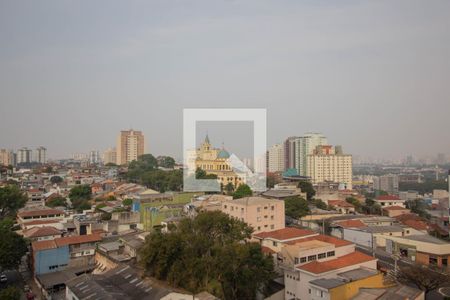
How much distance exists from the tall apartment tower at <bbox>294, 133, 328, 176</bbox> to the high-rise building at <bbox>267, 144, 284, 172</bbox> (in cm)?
387

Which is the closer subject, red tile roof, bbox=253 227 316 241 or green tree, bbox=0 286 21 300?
green tree, bbox=0 286 21 300

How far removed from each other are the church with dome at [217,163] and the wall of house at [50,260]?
13.9m

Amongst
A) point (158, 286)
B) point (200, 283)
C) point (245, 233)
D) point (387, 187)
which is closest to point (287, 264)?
point (245, 233)

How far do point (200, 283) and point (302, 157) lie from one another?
3654cm

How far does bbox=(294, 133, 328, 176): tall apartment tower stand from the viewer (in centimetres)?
4238

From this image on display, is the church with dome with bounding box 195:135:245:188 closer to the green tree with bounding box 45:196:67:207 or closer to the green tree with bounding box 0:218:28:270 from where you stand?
the green tree with bounding box 45:196:67:207

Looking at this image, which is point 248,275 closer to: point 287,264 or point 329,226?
point 287,264

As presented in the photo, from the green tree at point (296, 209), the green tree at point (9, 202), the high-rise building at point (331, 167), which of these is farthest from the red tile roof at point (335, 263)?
the high-rise building at point (331, 167)

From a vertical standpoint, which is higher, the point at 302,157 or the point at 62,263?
the point at 302,157

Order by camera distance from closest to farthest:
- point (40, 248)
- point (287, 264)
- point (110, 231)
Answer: point (287, 264), point (40, 248), point (110, 231)

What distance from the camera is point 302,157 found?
42969 millimetres

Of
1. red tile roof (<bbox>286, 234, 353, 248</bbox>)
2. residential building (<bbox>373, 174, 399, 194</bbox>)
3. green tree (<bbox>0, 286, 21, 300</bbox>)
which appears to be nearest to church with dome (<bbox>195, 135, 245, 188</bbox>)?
red tile roof (<bbox>286, 234, 353, 248</bbox>)

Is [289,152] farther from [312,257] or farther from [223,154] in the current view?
Answer: [312,257]

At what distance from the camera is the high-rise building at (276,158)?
48.3 metres
